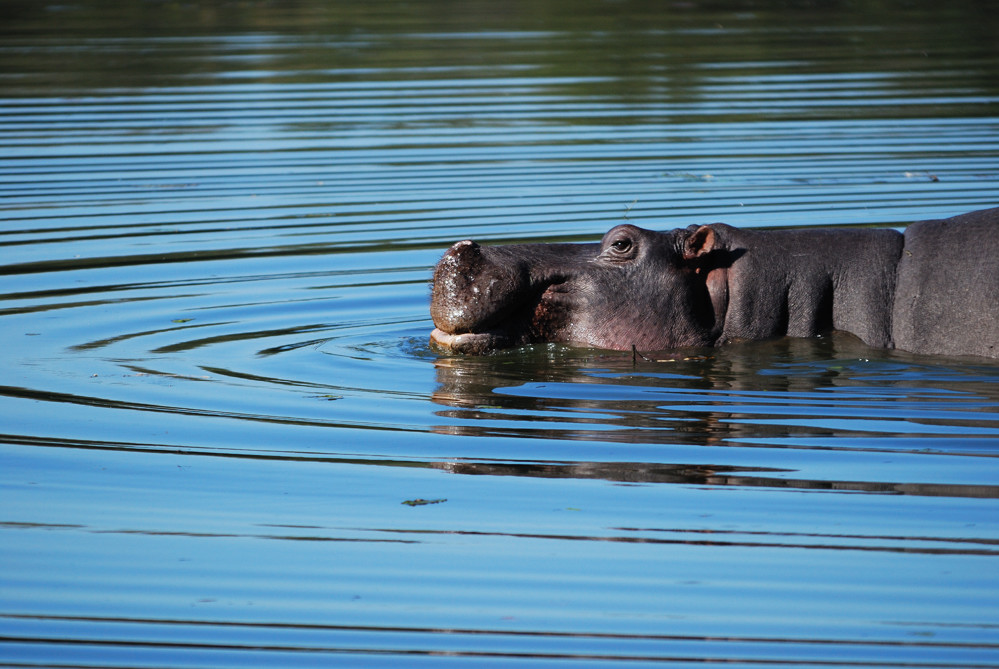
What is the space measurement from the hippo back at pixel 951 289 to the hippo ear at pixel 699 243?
121 cm

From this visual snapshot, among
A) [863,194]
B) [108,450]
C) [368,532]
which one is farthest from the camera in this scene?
[863,194]

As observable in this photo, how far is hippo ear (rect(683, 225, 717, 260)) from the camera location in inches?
389

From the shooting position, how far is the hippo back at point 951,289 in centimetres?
943

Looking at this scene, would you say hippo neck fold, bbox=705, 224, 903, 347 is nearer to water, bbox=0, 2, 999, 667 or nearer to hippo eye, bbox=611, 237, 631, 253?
water, bbox=0, 2, 999, 667

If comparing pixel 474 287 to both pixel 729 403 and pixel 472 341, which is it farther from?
pixel 729 403

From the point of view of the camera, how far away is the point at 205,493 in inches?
→ 289

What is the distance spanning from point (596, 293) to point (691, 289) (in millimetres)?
615

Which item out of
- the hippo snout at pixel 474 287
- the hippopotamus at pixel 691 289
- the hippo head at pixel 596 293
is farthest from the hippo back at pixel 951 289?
the hippo snout at pixel 474 287

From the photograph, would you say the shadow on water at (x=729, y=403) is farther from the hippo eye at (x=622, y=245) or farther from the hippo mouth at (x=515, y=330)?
the hippo eye at (x=622, y=245)

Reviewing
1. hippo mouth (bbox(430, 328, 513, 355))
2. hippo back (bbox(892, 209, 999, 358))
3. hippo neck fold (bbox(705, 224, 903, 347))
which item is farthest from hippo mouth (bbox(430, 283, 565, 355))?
hippo back (bbox(892, 209, 999, 358))

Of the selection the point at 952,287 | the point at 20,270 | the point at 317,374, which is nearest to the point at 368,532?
the point at 317,374

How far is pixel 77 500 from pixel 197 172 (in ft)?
37.5

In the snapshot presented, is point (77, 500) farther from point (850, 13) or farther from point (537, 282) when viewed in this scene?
point (850, 13)

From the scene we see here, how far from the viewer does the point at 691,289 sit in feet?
33.0
